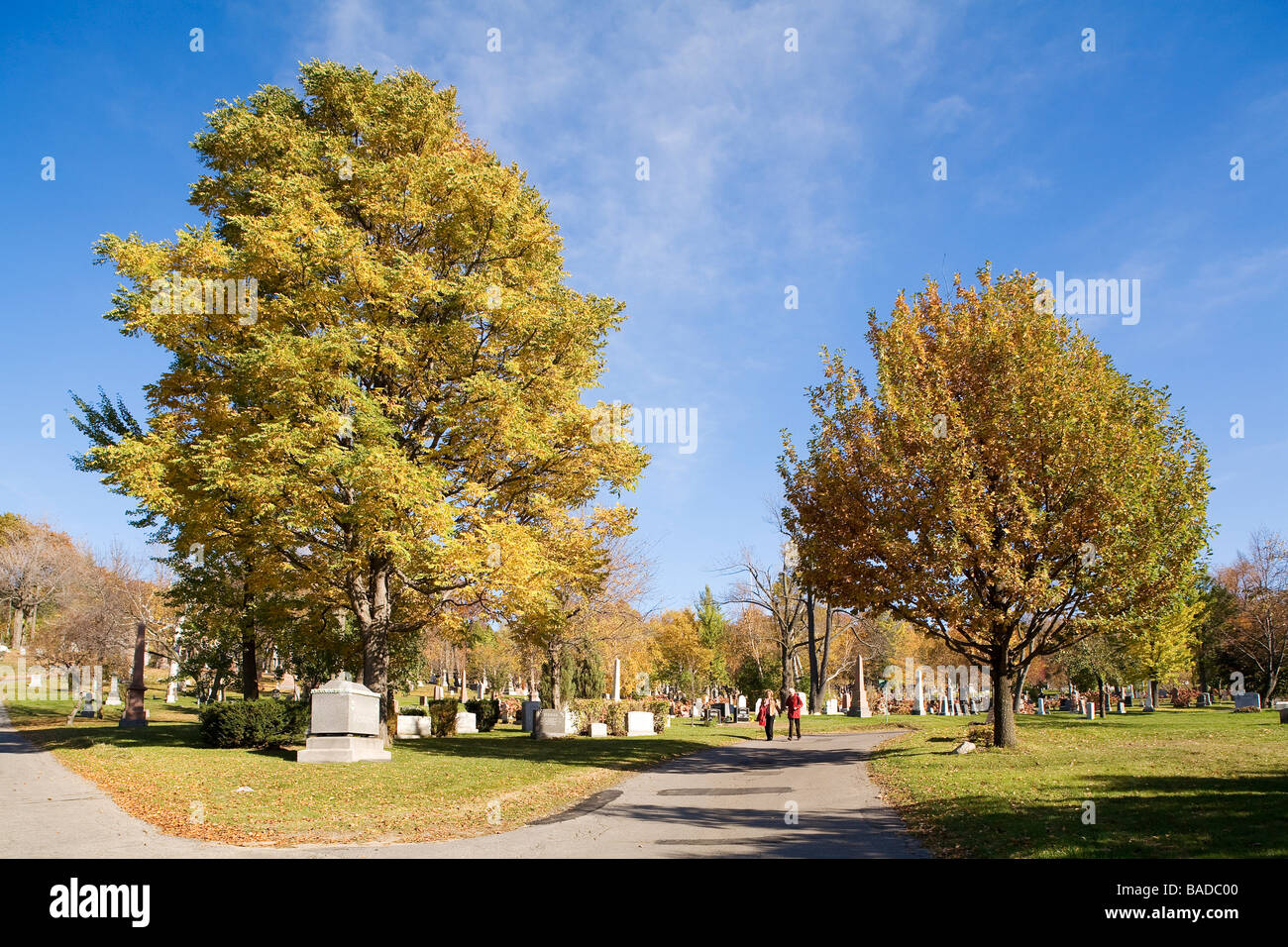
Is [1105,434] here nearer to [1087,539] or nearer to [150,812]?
[1087,539]

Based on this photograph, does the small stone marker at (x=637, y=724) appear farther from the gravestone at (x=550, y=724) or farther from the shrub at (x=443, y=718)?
the shrub at (x=443, y=718)

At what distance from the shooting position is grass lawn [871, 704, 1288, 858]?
808 cm

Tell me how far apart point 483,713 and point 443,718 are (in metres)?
3.90

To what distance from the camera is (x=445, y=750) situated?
69.2 ft

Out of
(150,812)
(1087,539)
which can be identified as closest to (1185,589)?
(1087,539)

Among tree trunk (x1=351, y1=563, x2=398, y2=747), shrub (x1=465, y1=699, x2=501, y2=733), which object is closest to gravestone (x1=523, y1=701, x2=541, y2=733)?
shrub (x1=465, y1=699, x2=501, y2=733)

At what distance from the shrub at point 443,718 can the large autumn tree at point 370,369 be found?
909 cm

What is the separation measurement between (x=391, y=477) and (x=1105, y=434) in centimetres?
1479

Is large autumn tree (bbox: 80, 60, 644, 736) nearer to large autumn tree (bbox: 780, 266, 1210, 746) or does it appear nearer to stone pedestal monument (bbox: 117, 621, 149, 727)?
large autumn tree (bbox: 780, 266, 1210, 746)

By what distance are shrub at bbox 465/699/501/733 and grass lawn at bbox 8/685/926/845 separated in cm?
652

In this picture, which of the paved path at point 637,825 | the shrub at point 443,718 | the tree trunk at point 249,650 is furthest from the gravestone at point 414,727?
the paved path at point 637,825

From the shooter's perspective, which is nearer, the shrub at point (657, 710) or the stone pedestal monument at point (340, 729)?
the stone pedestal monument at point (340, 729)

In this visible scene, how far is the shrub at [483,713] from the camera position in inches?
1271

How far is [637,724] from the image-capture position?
30.2 meters
